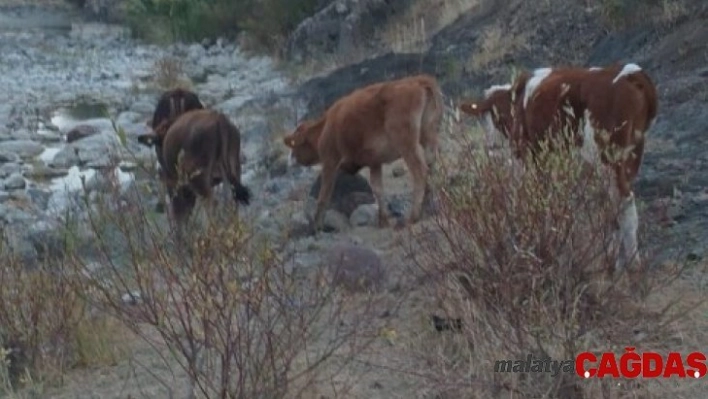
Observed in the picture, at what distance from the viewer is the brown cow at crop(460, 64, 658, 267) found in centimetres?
884

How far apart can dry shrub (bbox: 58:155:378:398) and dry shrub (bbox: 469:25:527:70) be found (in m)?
15.2

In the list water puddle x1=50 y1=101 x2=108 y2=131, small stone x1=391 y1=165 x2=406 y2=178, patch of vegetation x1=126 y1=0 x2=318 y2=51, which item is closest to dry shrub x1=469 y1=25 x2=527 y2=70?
water puddle x1=50 y1=101 x2=108 y2=131

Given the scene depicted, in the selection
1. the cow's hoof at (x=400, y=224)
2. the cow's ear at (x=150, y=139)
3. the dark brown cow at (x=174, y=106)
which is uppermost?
the dark brown cow at (x=174, y=106)

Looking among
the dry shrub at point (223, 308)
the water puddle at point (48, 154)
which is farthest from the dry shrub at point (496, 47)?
the dry shrub at point (223, 308)

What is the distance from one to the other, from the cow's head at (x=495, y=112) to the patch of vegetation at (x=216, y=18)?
24627 millimetres

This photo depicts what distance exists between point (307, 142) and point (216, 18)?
28537 mm

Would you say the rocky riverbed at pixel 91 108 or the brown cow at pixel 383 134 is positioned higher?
the brown cow at pixel 383 134

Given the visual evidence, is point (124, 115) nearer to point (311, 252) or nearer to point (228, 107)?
point (228, 107)

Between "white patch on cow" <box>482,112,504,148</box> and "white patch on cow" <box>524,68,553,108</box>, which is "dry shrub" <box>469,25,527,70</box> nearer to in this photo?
"white patch on cow" <box>482,112,504,148</box>

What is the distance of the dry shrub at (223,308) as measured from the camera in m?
7.09

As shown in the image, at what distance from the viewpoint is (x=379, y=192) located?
531 inches

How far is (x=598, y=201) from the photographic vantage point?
767 cm

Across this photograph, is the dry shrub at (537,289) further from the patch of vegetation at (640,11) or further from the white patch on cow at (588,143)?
the patch of vegetation at (640,11)

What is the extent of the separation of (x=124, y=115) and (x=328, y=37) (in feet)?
21.9
